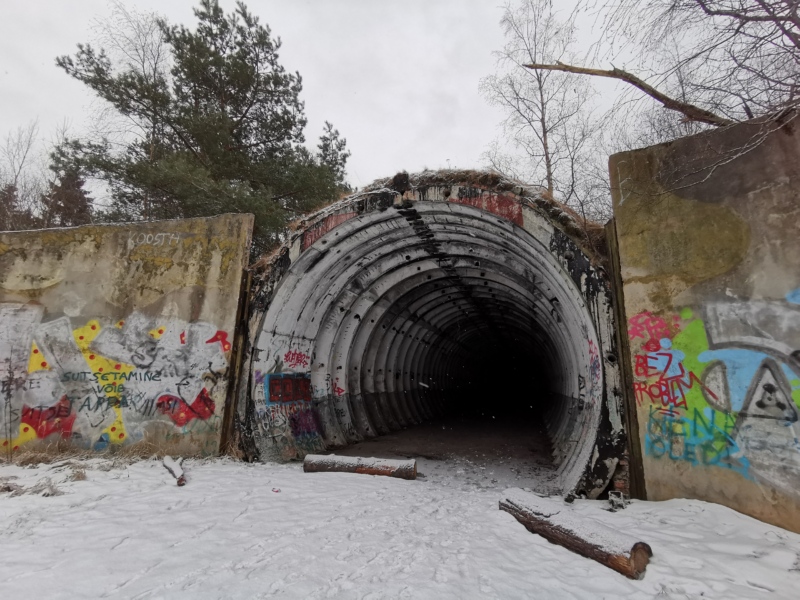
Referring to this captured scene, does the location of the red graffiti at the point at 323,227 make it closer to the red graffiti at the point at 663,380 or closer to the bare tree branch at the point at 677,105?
the bare tree branch at the point at 677,105

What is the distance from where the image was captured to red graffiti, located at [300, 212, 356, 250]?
792cm

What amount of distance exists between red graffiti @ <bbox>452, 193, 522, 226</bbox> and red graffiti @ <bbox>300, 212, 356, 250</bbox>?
2.34m

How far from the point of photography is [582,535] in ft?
12.2

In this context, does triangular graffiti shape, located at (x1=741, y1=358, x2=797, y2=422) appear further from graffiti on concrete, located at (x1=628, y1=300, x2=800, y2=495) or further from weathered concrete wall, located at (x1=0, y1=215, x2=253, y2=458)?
weathered concrete wall, located at (x1=0, y1=215, x2=253, y2=458)

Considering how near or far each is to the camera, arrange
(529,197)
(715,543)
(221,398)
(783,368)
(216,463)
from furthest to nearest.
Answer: (221,398)
(216,463)
(529,197)
(783,368)
(715,543)

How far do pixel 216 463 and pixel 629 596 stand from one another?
Answer: 20.8 ft

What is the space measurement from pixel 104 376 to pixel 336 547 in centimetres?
613

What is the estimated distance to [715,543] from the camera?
12.1ft

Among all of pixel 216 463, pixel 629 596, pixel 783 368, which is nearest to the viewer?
pixel 629 596

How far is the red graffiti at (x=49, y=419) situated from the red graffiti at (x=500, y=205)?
8003 millimetres

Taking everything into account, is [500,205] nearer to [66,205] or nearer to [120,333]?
[120,333]

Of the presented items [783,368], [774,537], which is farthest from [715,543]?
[783,368]

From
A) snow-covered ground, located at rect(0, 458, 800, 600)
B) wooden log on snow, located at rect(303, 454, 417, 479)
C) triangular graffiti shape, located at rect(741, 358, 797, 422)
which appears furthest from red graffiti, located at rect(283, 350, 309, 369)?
triangular graffiti shape, located at rect(741, 358, 797, 422)

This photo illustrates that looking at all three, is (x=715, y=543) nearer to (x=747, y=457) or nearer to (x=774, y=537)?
(x=774, y=537)
